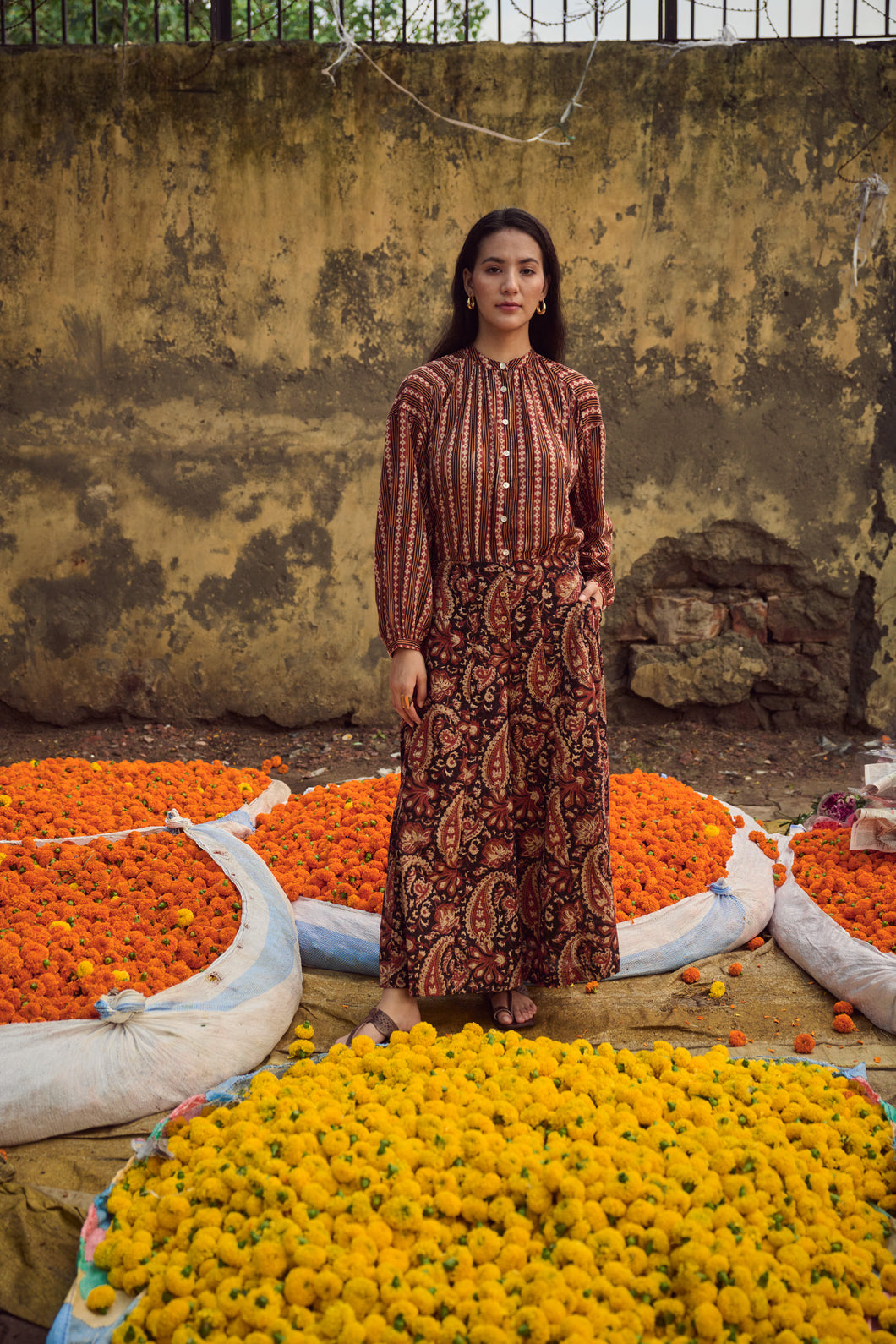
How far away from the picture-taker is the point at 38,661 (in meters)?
5.51

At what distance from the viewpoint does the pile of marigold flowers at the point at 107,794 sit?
11.4 ft

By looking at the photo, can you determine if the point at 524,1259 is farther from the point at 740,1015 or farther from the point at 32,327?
the point at 32,327

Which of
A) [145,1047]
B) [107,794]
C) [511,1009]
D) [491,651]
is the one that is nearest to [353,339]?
[107,794]

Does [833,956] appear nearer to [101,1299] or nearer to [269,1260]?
[269,1260]

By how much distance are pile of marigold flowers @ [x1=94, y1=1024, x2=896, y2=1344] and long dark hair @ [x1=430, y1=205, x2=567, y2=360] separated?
5.70 feet

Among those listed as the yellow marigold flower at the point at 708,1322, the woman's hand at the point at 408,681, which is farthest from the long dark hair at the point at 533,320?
the yellow marigold flower at the point at 708,1322

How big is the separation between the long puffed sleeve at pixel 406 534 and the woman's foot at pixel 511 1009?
1.00 metres

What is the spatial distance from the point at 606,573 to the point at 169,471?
337 centimetres

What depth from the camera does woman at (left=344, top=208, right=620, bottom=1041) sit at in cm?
245

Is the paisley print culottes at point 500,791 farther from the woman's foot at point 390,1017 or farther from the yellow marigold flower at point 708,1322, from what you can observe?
the yellow marigold flower at point 708,1322

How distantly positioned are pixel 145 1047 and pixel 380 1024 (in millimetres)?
579

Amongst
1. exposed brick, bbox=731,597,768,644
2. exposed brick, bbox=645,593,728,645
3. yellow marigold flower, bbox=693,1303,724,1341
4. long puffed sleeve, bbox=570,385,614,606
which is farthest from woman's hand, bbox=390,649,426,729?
exposed brick, bbox=731,597,768,644

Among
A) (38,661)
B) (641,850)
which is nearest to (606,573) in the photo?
(641,850)

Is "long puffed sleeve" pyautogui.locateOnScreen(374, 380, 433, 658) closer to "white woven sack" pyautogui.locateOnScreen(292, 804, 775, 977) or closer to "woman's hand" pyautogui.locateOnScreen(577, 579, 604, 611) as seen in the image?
"woman's hand" pyautogui.locateOnScreen(577, 579, 604, 611)
